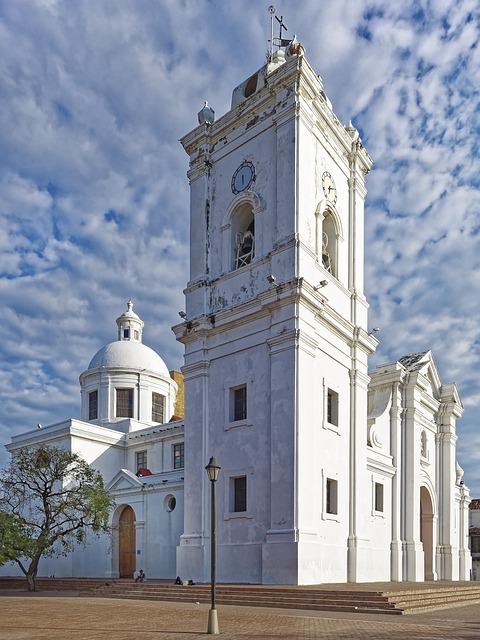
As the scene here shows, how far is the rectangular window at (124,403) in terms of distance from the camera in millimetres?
45531

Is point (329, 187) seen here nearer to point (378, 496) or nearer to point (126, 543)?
point (378, 496)

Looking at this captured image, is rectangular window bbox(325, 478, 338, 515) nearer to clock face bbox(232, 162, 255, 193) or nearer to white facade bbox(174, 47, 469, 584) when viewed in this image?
white facade bbox(174, 47, 469, 584)

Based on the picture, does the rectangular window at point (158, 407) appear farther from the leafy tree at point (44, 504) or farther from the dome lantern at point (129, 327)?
the leafy tree at point (44, 504)

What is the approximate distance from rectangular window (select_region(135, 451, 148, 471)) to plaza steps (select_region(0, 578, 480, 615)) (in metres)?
15.7

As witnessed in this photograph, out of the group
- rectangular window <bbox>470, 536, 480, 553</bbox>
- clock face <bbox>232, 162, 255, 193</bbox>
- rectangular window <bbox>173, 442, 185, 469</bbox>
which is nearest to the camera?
clock face <bbox>232, 162, 255, 193</bbox>

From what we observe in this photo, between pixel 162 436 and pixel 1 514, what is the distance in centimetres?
1210

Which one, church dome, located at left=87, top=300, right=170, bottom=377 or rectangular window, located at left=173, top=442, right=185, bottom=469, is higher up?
church dome, located at left=87, top=300, right=170, bottom=377

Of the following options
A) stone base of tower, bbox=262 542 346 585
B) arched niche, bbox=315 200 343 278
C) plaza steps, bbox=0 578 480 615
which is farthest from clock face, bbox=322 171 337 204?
plaza steps, bbox=0 578 480 615

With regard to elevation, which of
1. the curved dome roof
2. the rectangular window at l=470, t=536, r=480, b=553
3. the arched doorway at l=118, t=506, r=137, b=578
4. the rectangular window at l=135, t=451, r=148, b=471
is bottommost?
the rectangular window at l=470, t=536, r=480, b=553

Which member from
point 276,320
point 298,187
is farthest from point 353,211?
point 276,320

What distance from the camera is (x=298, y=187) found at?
85.0 ft

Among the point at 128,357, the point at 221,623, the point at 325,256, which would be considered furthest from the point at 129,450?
the point at 221,623

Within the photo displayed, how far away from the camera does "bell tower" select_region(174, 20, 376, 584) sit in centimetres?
2417

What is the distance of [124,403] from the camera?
45781 millimetres
